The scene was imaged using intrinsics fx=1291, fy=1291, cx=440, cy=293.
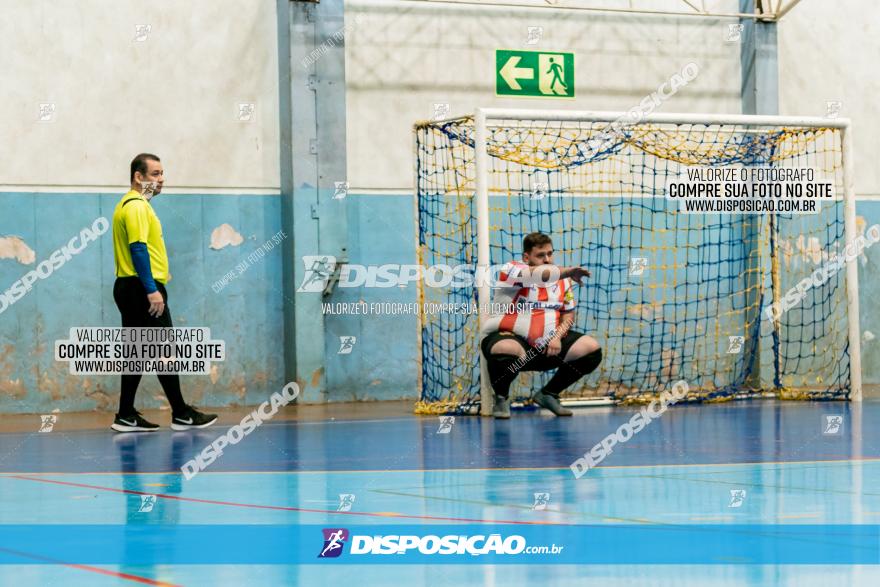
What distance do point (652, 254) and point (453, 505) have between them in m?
8.17

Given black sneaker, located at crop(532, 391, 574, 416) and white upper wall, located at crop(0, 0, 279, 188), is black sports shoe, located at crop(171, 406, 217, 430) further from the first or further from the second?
white upper wall, located at crop(0, 0, 279, 188)

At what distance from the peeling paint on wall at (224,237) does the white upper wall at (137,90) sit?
39 centimetres

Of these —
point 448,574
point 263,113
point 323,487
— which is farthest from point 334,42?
point 448,574

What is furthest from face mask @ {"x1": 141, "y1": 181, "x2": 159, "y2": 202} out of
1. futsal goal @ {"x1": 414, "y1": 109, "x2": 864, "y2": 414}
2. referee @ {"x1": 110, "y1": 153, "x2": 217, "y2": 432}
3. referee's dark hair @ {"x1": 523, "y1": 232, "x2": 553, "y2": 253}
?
futsal goal @ {"x1": 414, "y1": 109, "x2": 864, "y2": 414}

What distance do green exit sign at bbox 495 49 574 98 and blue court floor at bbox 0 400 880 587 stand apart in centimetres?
502

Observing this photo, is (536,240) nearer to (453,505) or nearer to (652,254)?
(652,254)

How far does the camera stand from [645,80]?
12961 mm

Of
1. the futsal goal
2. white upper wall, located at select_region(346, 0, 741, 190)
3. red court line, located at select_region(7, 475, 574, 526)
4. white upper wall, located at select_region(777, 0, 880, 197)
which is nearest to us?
red court line, located at select_region(7, 475, 574, 526)

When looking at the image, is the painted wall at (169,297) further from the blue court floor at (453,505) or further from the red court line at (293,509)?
the red court line at (293,509)

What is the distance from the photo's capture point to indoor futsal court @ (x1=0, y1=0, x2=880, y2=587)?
892 centimetres

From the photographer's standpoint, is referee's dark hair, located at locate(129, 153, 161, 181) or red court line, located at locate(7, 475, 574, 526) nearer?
red court line, located at locate(7, 475, 574, 526)

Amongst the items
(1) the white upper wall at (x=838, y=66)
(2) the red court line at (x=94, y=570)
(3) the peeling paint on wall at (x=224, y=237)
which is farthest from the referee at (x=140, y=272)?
(1) the white upper wall at (x=838, y=66)

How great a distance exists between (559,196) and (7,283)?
510cm

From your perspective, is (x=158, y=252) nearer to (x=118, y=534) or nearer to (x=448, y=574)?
(x=118, y=534)
